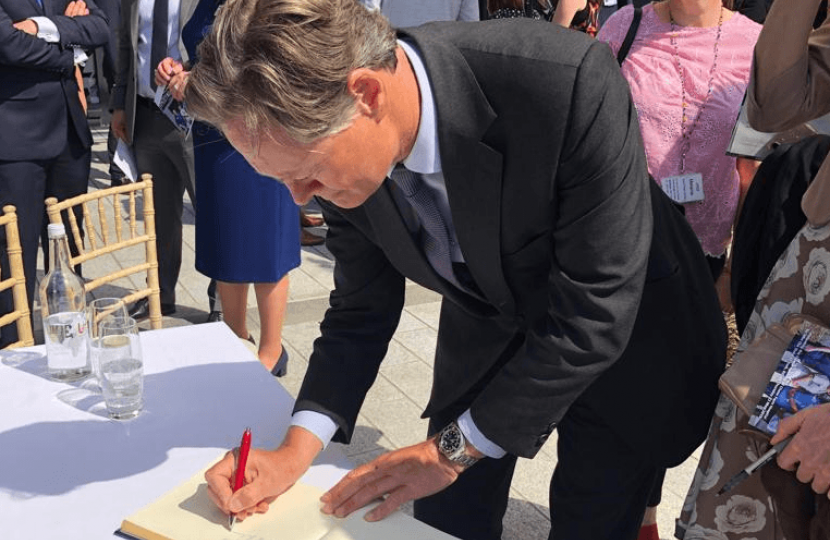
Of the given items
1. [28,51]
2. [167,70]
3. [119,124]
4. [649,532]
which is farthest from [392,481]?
[119,124]

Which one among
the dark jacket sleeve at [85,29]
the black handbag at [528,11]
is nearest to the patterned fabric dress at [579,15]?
the black handbag at [528,11]

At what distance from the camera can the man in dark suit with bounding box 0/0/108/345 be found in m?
3.60

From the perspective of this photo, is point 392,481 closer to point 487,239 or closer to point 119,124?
point 487,239

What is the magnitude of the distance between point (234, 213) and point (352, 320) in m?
1.88

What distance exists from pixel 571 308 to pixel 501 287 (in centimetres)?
16

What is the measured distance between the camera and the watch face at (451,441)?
147cm

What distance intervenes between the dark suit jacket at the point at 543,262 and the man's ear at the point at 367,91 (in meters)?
0.13

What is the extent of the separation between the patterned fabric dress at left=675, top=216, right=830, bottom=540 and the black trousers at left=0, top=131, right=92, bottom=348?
2.87 meters

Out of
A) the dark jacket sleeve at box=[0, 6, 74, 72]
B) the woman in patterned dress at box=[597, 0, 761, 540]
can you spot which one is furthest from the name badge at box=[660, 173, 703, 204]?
the dark jacket sleeve at box=[0, 6, 74, 72]

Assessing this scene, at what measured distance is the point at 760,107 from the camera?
1.97 metres

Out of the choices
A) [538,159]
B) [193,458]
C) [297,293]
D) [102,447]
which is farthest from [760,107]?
[297,293]

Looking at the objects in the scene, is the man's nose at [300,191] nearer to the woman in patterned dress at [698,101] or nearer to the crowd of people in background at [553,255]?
the crowd of people in background at [553,255]

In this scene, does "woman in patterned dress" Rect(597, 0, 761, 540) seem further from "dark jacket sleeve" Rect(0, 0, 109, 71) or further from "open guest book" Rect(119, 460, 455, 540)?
"dark jacket sleeve" Rect(0, 0, 109, 71)

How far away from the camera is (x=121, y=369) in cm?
171
